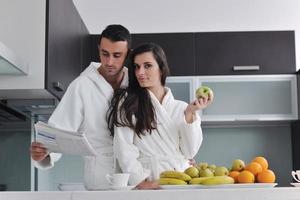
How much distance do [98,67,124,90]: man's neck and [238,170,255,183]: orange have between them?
99 centimetres

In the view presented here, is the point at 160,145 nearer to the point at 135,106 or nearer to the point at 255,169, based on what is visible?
the point at 135,106

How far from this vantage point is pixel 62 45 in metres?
3.86

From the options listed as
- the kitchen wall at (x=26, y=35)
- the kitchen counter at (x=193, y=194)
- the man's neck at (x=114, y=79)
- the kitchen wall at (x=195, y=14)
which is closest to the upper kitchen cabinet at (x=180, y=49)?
the kitchen wall at (x=195, y=14)

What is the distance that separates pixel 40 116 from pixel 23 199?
2.27 metres

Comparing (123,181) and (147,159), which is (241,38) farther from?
(123,181)

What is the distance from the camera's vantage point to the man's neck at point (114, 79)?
115 inches

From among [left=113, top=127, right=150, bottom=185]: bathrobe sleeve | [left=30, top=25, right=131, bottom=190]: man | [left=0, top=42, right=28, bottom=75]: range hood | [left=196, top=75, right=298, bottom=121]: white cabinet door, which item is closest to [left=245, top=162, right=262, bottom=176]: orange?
[left=113, top=127, right=150, bottom=185]: bathrobe sleeve

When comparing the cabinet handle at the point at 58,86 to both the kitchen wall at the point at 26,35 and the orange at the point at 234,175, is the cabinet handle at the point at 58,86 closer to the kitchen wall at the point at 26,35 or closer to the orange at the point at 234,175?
the kitchen wall at the point at 26,35

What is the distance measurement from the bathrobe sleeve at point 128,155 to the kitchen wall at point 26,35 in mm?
1077

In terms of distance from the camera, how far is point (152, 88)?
109 inches

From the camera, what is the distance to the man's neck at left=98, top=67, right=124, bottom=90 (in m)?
2.93

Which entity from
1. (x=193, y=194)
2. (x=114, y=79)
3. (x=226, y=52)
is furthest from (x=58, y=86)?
(x=193, y=194)

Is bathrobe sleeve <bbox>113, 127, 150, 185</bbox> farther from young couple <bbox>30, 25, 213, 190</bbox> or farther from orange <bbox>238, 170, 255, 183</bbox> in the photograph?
orange <bbox>238, 170, 255, 183</bbox>

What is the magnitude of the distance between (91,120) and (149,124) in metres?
0.30
